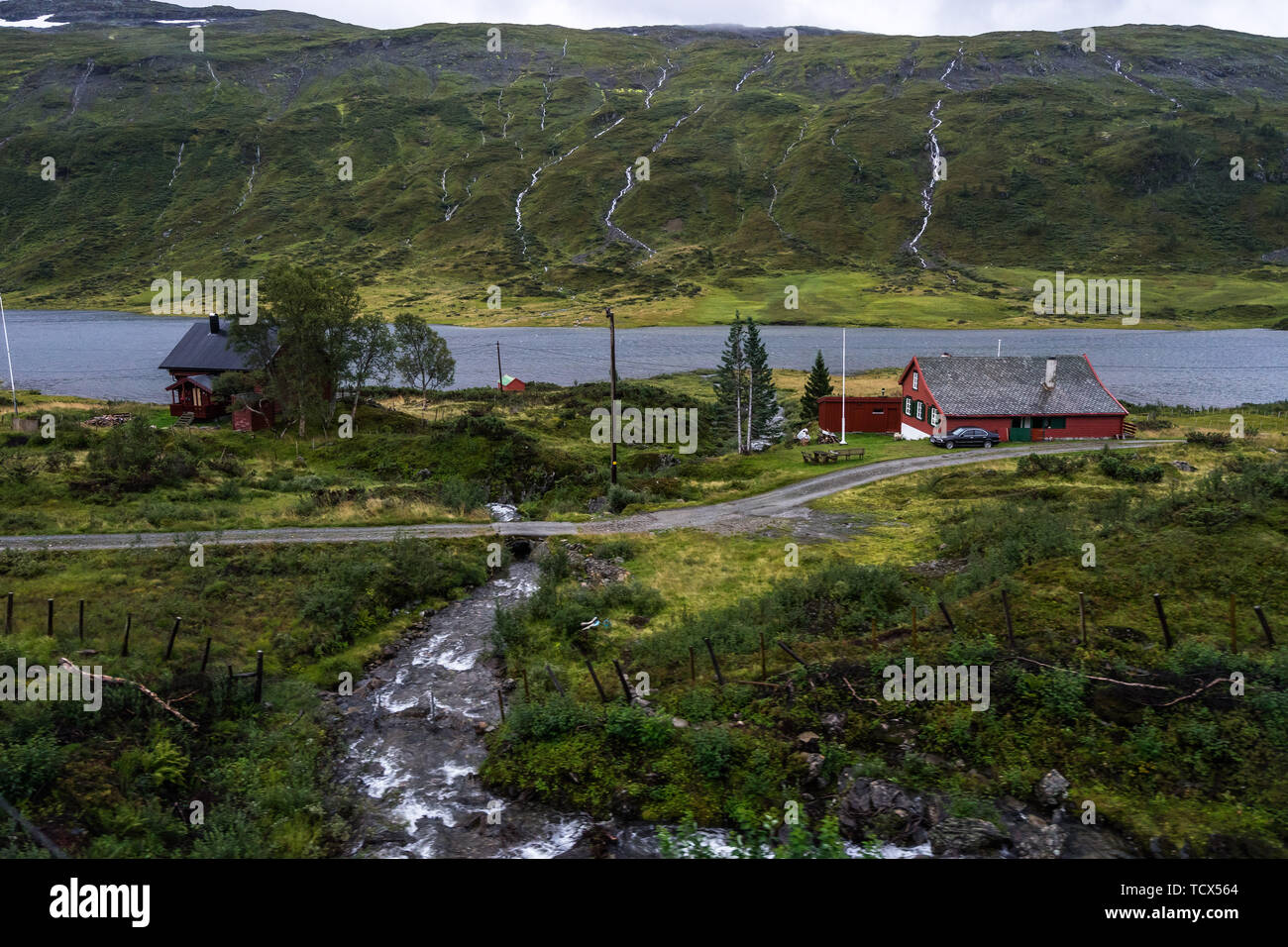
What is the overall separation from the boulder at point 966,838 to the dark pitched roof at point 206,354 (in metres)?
67.1

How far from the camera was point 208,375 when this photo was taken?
68.9 meters

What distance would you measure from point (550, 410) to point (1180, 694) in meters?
65.1

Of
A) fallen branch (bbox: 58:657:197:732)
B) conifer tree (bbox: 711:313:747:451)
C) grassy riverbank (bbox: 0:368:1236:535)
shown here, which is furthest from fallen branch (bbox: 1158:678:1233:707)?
conifer tree (bbox: 711:313:747:451)

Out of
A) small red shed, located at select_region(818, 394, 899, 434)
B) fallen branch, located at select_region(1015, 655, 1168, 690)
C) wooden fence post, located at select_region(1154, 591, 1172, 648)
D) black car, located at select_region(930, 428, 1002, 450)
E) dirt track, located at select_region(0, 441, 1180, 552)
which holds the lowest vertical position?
dirt track, located at select_region(0, 441, 1180, 552)

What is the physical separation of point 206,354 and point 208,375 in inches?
113

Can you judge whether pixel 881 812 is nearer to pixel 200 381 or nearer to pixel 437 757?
pixel 437 757

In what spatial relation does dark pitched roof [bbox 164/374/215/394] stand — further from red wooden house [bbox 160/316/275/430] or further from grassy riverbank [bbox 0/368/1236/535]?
grassy riverbank [bbox 0/368/1236/535]

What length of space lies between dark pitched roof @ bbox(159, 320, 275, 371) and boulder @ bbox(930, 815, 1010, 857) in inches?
2643

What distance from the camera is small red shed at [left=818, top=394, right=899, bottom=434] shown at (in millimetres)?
64375

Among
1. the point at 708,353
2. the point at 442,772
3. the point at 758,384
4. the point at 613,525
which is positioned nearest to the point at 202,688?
the point at 442,772
